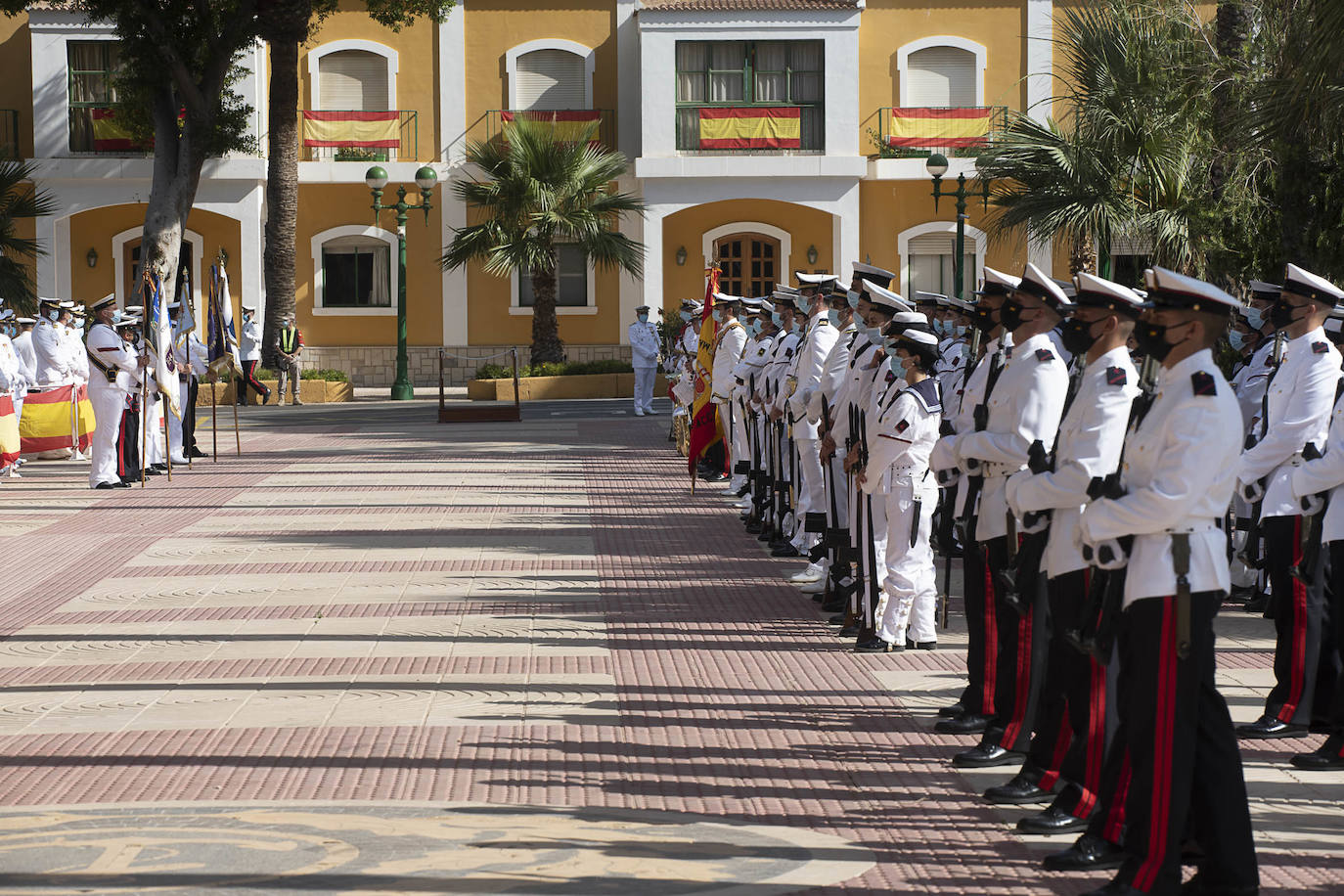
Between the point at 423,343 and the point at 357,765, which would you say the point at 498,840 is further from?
the point at 423,343

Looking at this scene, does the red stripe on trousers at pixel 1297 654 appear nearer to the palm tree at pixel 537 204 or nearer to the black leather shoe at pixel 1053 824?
the black leather shoe at pixel 1053 824

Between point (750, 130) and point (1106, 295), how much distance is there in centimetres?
3231

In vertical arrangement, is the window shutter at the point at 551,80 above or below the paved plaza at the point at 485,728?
above

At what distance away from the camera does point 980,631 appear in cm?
752

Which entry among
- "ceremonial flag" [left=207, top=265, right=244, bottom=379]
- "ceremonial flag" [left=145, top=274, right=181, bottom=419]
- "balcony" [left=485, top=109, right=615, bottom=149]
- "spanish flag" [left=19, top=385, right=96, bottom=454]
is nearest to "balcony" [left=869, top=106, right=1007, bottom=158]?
"balcony" [left=485, top=109, right=615, bottom=149]

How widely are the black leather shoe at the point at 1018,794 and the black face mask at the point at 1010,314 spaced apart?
1.95 m

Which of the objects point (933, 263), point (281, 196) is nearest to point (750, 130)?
point (933, 263)

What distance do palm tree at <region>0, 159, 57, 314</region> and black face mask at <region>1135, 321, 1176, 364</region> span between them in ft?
102

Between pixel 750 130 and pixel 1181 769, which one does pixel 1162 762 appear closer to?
pixel 1181 769

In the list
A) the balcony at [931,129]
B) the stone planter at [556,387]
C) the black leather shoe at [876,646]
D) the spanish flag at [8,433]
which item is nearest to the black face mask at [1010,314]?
the black leather shoe at [876,646]

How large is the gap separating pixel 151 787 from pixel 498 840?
5.46 feet

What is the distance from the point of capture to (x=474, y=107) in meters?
39.4

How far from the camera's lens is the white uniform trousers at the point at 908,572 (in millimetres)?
9570

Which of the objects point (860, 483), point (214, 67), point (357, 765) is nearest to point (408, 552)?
point (860, 483)
